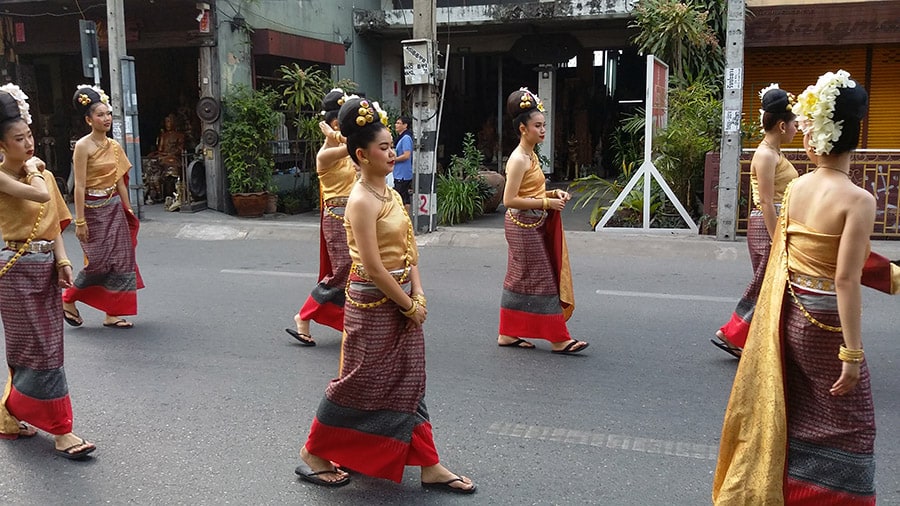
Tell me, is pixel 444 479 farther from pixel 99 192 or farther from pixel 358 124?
pixel 99 192

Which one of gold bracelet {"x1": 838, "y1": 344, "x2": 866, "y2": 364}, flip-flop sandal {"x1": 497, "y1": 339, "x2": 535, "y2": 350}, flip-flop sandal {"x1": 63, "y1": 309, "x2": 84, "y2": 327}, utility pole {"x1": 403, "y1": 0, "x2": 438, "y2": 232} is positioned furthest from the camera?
utility pole {"x1": 403, "y1": 0, "x2": 438, "y2": 232}

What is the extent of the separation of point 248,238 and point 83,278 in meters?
5.28

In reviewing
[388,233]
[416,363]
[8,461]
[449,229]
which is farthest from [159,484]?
[449,229]

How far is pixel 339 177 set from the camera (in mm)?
5758

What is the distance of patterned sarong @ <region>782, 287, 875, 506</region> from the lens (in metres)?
2.90

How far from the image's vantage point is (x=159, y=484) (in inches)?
148

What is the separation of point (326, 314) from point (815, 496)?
3.74 m

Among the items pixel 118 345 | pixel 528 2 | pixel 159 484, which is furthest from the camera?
pixel 528 2

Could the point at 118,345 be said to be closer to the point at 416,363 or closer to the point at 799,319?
the point at 416,363

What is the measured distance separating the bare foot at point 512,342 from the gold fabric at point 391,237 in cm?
245

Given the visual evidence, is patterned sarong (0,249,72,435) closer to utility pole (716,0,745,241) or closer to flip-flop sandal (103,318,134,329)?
flip-flop sandal (103,318,134,329)

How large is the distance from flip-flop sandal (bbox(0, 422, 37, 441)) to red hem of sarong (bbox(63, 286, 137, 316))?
2127mm

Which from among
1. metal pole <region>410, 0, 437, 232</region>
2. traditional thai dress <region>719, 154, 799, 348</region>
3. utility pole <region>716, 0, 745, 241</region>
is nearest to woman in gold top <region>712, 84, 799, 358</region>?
traditional thai dress <region>719, 154, 799, 348</region>

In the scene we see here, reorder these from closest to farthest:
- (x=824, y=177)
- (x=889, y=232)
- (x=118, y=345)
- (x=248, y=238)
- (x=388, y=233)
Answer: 1. (x=824, y=177)
2. (x=388, y=233)
3. (x=118, y=345)
4. (x=889, y=232)
5. (x=248, y=238)
